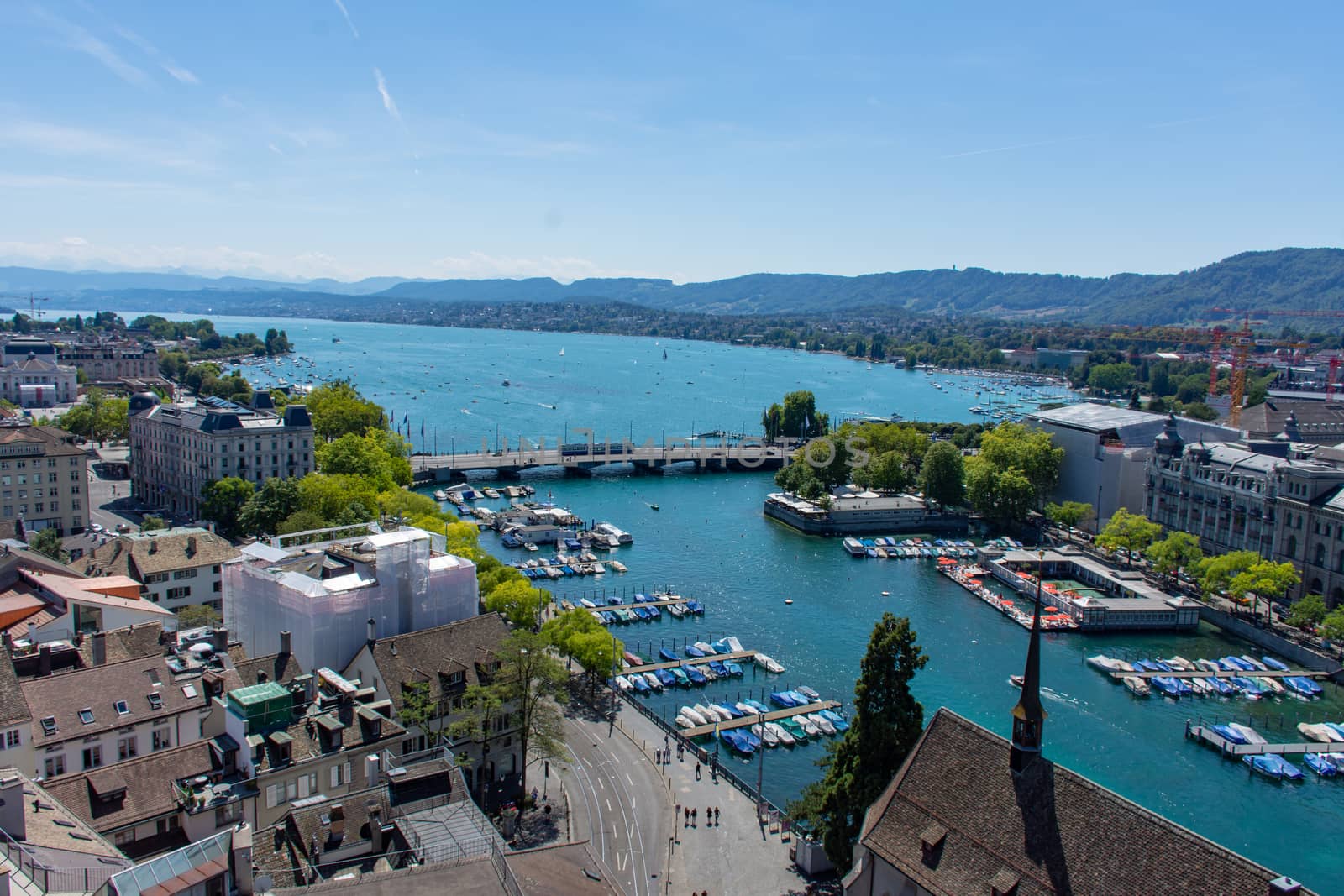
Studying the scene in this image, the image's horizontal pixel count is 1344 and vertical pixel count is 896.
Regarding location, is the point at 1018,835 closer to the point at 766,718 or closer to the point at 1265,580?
the point at 766,718

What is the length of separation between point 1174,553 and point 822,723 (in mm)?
33634

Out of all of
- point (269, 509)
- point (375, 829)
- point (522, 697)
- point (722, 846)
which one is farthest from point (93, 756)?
point (269, 509)

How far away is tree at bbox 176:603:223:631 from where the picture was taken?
123 ft

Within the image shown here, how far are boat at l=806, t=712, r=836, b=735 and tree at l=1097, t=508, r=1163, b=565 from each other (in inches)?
1387

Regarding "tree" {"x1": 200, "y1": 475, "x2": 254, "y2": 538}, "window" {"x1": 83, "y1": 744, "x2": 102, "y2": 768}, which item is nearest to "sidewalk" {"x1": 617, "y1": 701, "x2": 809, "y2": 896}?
"window" {"x1": 83, "y1": 744, "x2": 102, "y2": 768}

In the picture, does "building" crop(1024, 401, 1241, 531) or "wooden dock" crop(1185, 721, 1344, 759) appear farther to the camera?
"building" crop(1024, 401, 1241, 531)

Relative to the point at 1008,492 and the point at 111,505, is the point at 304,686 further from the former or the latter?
the point at 1008,492

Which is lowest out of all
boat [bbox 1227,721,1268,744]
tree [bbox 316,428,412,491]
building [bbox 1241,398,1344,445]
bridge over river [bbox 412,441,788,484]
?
boat [bbox 1227,721,1268,744]

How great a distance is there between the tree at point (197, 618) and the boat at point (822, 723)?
947 inches

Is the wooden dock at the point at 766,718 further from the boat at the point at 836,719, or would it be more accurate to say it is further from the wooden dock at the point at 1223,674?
the wooden dock at the point at 1223,674

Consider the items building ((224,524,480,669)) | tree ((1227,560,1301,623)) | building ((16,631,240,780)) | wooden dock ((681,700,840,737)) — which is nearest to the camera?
building ((16,631,240,780))

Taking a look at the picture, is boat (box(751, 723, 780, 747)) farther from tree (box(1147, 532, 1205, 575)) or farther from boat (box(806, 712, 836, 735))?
tree (box(1147, 532, 1205, 575))

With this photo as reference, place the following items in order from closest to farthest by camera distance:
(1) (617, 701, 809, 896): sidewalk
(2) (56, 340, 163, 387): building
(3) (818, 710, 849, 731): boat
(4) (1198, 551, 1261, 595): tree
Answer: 1. (1) (617, 701, 809, 896): sidewalk
2. (3) (818, 710, 849, 731): boat
3. (4) (1198, 551, 1261, 595): tree
4. (2) (56, 340, 163, 387): building

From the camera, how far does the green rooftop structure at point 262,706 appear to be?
77.8ft
